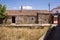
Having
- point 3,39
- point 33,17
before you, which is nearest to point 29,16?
point 33,17

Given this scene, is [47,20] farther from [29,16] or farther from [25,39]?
[25,39]

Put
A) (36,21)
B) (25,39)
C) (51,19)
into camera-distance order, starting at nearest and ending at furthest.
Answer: (25,39), (51,19), (36,21)

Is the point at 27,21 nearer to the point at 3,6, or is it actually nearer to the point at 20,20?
the point at 20,20

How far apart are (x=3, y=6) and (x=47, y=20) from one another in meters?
12.1

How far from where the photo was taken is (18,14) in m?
53.4

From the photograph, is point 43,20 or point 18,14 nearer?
point 43,20

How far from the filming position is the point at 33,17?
52156 mm

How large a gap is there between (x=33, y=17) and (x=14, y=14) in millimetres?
5607

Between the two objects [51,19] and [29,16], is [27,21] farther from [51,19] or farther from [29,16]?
[51,19]

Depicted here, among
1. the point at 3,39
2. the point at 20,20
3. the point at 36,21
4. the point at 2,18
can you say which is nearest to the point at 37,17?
the point at 36,21

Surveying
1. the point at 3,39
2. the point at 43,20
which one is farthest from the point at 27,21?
the point at 3,39

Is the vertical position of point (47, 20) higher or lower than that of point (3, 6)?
lower

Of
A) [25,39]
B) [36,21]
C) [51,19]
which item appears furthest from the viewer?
[36,21]

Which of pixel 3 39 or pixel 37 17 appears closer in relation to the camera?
pixel 3 39
